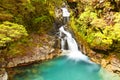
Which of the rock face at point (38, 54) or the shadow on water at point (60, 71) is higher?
the rock face at point (38, 54)

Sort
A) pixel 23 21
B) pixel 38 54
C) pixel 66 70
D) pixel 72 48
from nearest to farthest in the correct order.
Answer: pixel 66 70 < pixel 38 54 < pixel 23 21 < pixel 72 48

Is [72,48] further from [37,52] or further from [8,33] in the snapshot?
[8,33]

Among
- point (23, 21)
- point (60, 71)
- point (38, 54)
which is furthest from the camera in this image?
point (23, 21)

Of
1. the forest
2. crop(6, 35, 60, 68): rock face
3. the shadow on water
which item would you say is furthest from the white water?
crop(6, 35, 60, 68): rock face

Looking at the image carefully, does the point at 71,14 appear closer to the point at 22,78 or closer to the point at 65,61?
the point at 65,61

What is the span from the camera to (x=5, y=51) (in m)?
16.5

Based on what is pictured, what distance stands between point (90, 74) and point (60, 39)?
520 centimetres

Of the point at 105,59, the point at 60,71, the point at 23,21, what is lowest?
the point at 60,71

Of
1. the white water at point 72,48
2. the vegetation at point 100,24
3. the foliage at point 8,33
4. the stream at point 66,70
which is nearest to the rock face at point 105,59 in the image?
the stream at point 66,70

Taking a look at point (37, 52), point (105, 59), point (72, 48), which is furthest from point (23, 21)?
point (105, 59)

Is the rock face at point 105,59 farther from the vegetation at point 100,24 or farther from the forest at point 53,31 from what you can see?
the vegetation at point 100,24

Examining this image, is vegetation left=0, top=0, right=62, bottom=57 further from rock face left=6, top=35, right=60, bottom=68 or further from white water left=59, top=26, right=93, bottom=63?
white water left=59, top=26, right=93, bottom=63

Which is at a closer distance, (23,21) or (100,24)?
(100,24)

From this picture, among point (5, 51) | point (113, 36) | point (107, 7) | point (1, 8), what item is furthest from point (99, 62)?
point (1, 8)
